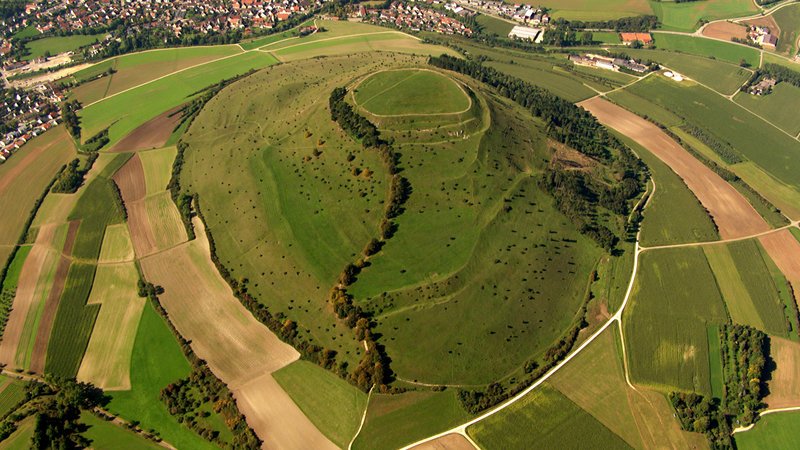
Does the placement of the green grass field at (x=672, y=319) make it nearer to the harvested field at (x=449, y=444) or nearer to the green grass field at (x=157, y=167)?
the harvested field at (x=449, y=444)

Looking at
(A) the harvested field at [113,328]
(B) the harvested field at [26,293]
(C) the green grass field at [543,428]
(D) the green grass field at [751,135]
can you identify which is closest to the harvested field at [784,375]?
(C) the green grass field at [543,428]

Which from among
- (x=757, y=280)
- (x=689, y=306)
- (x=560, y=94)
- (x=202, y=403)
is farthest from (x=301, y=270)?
(x=560, y=94)

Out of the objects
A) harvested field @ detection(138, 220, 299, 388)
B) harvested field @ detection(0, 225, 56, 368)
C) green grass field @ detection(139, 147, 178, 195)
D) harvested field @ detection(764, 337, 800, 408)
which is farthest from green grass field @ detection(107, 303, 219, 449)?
harvested field @ detection(764, 337, 800, 408)

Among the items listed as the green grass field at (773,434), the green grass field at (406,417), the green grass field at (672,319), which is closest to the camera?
the green grass field at (406,417)

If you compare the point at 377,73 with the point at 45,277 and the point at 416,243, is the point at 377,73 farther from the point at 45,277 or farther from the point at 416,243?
the point at 45,277

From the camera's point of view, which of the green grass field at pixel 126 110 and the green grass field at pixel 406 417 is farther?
the green grass field at pixel 126 110

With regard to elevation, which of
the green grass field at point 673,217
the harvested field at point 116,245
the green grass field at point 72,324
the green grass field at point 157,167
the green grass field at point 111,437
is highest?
the green grass field at point 157,167
